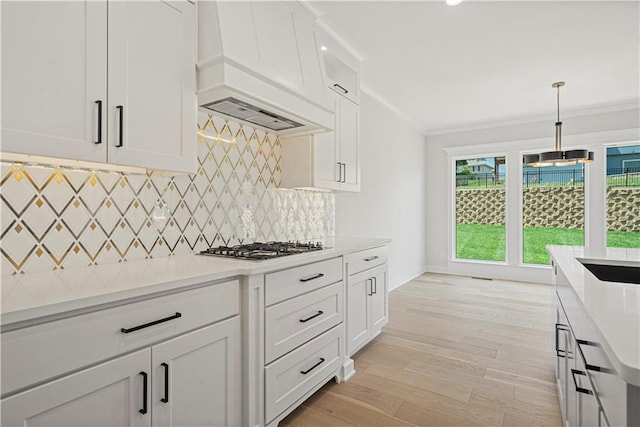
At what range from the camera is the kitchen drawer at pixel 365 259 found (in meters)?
2.44

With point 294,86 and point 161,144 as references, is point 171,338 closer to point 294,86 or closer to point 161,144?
point 161,144

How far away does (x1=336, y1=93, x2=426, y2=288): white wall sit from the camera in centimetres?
409

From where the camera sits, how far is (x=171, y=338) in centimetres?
129

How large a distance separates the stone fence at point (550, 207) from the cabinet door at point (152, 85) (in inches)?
216

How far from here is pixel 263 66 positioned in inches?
72.9

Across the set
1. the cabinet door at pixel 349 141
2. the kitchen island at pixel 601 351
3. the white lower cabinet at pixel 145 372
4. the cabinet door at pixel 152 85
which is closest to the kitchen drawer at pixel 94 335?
the white lower cabinet at pixel 145 372

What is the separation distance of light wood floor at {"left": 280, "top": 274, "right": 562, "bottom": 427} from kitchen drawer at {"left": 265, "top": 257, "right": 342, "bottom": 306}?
2.45 feet

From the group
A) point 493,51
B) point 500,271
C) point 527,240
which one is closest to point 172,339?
point 493,51

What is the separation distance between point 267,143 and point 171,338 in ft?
5.53

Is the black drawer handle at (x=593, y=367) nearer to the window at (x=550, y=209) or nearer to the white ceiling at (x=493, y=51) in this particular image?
the white ceiling at (x=493, y=51)

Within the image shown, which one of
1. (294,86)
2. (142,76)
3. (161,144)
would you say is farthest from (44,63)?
(294,86)

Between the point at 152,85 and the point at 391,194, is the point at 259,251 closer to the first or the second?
the point at 152,85

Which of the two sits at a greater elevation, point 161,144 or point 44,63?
point 44,63

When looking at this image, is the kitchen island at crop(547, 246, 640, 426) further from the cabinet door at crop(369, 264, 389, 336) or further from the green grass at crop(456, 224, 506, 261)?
the green grass at crop(456, 224, 506, 261)
